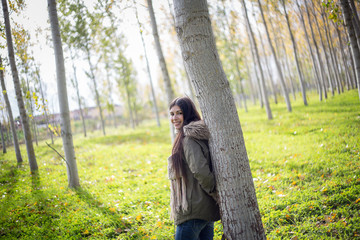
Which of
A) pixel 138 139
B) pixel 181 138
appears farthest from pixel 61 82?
pixel 138 139

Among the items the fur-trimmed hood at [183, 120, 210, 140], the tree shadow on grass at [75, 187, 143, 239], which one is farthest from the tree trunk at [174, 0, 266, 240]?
the tree shadow on grass at [75, 187, 143, 239]

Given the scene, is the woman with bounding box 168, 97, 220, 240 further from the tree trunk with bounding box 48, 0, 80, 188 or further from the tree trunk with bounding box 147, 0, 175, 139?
the tree trunk with bounding box 147, 0, 175, 139

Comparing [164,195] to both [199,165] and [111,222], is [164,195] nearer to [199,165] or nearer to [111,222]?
[111,222]

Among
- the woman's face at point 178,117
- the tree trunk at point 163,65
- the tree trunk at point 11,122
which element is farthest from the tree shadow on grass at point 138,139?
the woman's face at point 178,117

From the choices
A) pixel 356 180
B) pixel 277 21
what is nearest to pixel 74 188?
pixel 356 180

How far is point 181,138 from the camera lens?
2268 mm

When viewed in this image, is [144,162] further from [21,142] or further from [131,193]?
[21,142]

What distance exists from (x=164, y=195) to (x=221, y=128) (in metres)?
3.42

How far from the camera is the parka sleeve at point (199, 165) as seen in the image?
1.96 meters

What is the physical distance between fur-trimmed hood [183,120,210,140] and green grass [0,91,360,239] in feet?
6.27

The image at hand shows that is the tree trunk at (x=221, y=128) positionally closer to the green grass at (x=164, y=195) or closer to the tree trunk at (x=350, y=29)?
the green grass at (x=164, y=195)

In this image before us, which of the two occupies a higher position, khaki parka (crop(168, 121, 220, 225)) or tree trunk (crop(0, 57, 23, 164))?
tree trunk (crop(0, 57, 23, 164))

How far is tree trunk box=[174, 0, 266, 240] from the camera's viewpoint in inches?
79.0

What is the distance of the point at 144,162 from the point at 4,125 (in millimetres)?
5840
